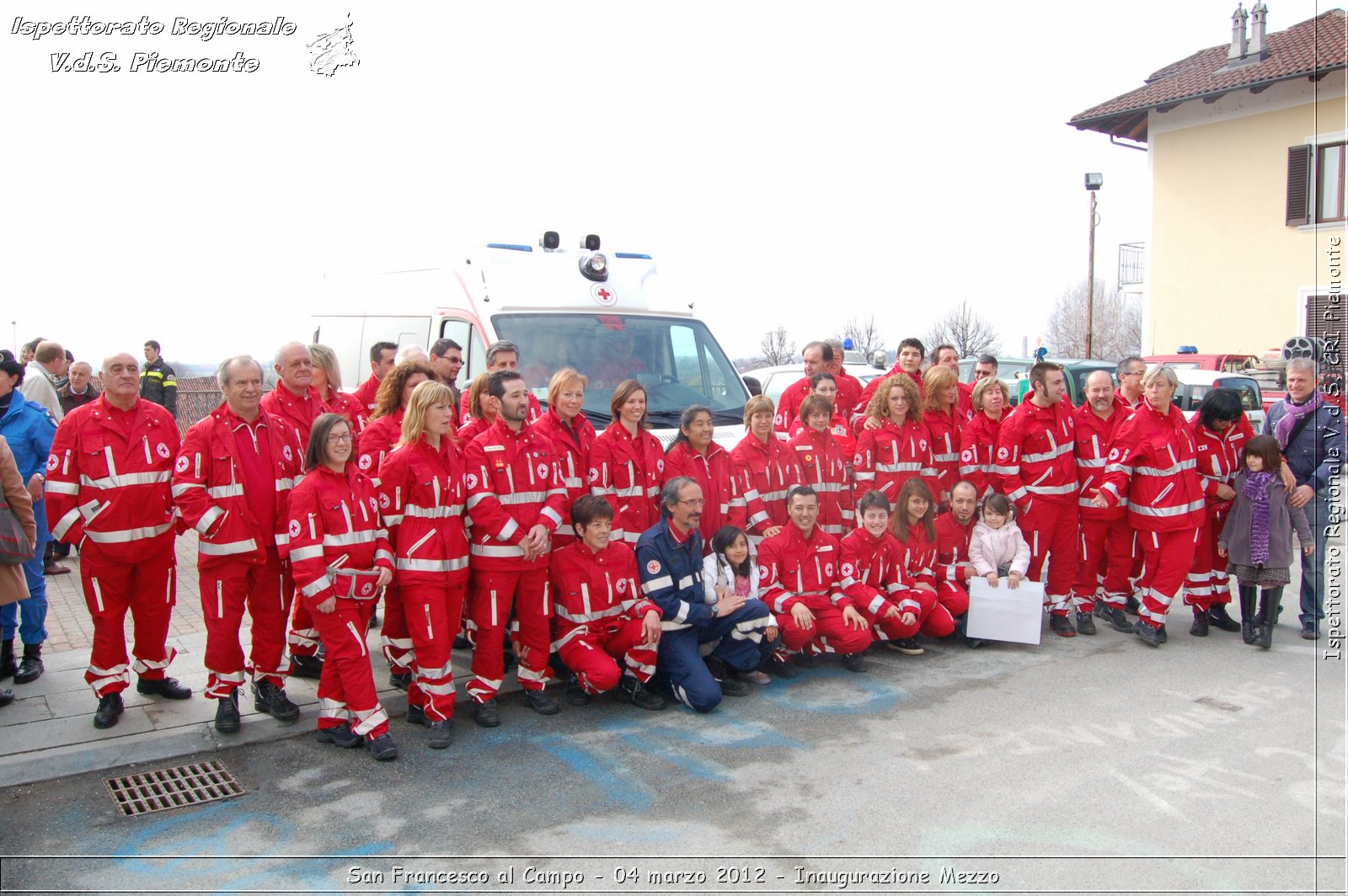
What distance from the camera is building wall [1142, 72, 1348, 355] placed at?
25.2 meters

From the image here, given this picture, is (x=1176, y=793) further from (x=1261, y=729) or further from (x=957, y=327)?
(x=957, y=327)

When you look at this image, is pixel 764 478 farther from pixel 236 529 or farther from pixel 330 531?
pixel 236 529

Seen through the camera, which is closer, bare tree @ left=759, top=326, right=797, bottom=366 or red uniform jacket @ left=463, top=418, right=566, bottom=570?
red uniform jacket @ left=463, top=418, right=566, bottom=570

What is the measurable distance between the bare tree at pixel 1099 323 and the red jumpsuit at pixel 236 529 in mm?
51662

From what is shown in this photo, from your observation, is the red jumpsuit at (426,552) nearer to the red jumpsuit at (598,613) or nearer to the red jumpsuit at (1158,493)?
the red jumpsuit at (598,613)

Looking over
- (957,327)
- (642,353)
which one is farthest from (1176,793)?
(957,327)

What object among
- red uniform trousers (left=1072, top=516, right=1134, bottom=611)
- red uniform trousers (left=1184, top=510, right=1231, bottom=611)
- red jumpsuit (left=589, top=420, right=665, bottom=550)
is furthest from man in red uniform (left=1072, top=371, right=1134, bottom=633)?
red jumpsuit (left=589, top=420, right=665, bottom=550)

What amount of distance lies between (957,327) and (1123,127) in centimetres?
1920

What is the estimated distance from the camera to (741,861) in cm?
404

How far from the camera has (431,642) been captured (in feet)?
17.9

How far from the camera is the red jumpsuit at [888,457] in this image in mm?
7758

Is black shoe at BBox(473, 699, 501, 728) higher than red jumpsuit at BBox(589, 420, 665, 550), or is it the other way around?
red jumpsuit at BBox(589, 420, 665, 550)

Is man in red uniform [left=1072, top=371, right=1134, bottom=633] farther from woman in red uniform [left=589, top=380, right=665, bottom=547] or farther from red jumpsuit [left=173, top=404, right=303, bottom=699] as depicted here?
red jumpsuit [left=173, top=404, right=303, bottom=699]

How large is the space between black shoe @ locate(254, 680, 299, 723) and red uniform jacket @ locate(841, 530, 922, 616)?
3649 millimetres
